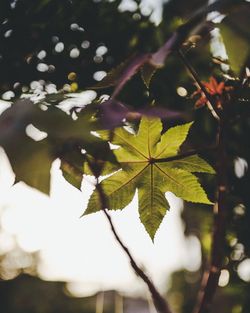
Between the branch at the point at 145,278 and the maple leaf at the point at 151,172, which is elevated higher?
the branch at the point at 145,278

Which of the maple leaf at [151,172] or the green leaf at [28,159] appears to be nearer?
the green leaf at [28,159]

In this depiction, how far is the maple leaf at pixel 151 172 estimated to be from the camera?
78 cm

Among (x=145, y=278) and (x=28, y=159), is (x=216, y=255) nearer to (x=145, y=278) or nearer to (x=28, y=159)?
(x=145, y=278)

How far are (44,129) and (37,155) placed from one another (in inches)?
1.3

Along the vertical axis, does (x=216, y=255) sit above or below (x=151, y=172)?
above

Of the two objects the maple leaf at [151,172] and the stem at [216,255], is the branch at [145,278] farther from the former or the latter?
the maple leaf at [151,172]

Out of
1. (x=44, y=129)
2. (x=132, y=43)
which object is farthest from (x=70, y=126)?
(x=132, y=43)

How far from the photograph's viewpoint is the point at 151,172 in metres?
0.80

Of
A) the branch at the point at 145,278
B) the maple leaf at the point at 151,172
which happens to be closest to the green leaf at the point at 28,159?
the branch at the point at 145,278

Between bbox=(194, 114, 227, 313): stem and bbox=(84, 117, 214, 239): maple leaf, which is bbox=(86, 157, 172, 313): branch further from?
bbox=(84, 117, 214, 239): maple leaf

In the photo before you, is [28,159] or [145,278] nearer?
[28,159]

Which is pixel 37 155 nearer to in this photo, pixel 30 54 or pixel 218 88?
pixel 218 88

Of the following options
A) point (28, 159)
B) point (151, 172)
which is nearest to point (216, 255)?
point (28, 159)

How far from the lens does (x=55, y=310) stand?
10.5 m
